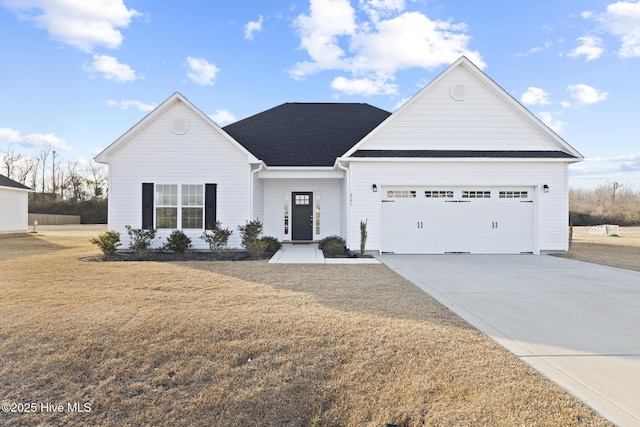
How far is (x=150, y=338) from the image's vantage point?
4207 mm

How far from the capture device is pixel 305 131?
16906 millimetres

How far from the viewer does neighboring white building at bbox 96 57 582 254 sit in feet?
41.1

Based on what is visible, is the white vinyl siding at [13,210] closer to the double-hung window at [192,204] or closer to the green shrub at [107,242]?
the green shrub at [107,242]

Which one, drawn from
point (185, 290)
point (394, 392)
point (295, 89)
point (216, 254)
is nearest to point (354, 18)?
point (295, 89)

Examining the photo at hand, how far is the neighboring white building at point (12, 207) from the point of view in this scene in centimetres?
2162

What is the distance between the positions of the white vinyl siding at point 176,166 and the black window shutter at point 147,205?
0.15 meters

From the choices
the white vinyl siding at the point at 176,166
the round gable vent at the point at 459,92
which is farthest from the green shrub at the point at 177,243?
the round gable vent at the point at 459,92

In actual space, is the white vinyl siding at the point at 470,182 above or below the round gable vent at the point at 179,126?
below

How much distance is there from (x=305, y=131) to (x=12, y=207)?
2047 centimetres

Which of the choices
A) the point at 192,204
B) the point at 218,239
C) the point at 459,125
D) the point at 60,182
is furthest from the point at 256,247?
the point at 60,182

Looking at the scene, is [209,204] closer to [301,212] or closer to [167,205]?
[167,205]

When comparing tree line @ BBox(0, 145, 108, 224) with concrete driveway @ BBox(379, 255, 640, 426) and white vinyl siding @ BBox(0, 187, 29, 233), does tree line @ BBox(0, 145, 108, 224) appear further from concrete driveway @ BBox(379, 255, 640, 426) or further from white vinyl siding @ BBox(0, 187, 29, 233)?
concrete driveway @ BBox(379, 255, 640, 426)

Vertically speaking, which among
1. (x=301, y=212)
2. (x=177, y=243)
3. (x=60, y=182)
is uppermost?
(x=60, y=182)

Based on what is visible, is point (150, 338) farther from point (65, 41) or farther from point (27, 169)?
point (27, 169)
